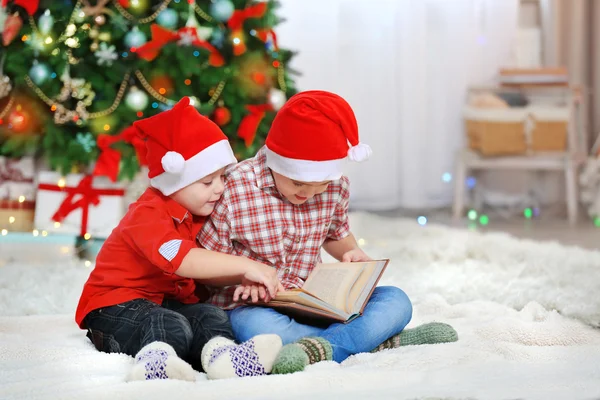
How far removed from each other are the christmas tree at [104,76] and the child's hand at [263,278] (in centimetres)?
118

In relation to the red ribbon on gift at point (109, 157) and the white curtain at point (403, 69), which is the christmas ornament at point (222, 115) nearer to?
the red ribbon on gift at point (109, 157)

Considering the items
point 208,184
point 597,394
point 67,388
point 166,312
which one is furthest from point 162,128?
point 597,394

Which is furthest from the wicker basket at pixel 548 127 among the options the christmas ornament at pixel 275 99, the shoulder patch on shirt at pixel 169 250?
the shoulder patch on shirt at pixel 169 250

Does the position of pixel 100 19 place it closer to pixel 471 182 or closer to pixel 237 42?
pixel 237 42

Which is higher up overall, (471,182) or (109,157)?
(109,157)

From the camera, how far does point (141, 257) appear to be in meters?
1.37

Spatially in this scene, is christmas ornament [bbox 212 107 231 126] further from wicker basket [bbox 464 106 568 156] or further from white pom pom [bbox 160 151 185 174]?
wicker basket [bbox 464 106 568 156]

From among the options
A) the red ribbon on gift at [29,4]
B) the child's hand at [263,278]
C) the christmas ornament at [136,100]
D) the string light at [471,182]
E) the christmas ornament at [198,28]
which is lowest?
the string light at [471,182]

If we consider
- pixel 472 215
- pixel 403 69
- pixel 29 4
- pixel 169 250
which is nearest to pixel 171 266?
pixel 169 250

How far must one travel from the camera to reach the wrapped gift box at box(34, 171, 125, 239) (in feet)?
8.00

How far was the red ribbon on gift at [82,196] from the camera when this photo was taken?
8.00 feet

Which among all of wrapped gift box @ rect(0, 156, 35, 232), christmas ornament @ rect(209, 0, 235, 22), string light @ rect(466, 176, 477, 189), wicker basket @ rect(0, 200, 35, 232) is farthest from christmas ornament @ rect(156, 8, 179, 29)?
string light @ rect(466, 176, 477, 189)

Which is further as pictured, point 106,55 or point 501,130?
point 501,130

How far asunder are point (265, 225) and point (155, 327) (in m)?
0.28
